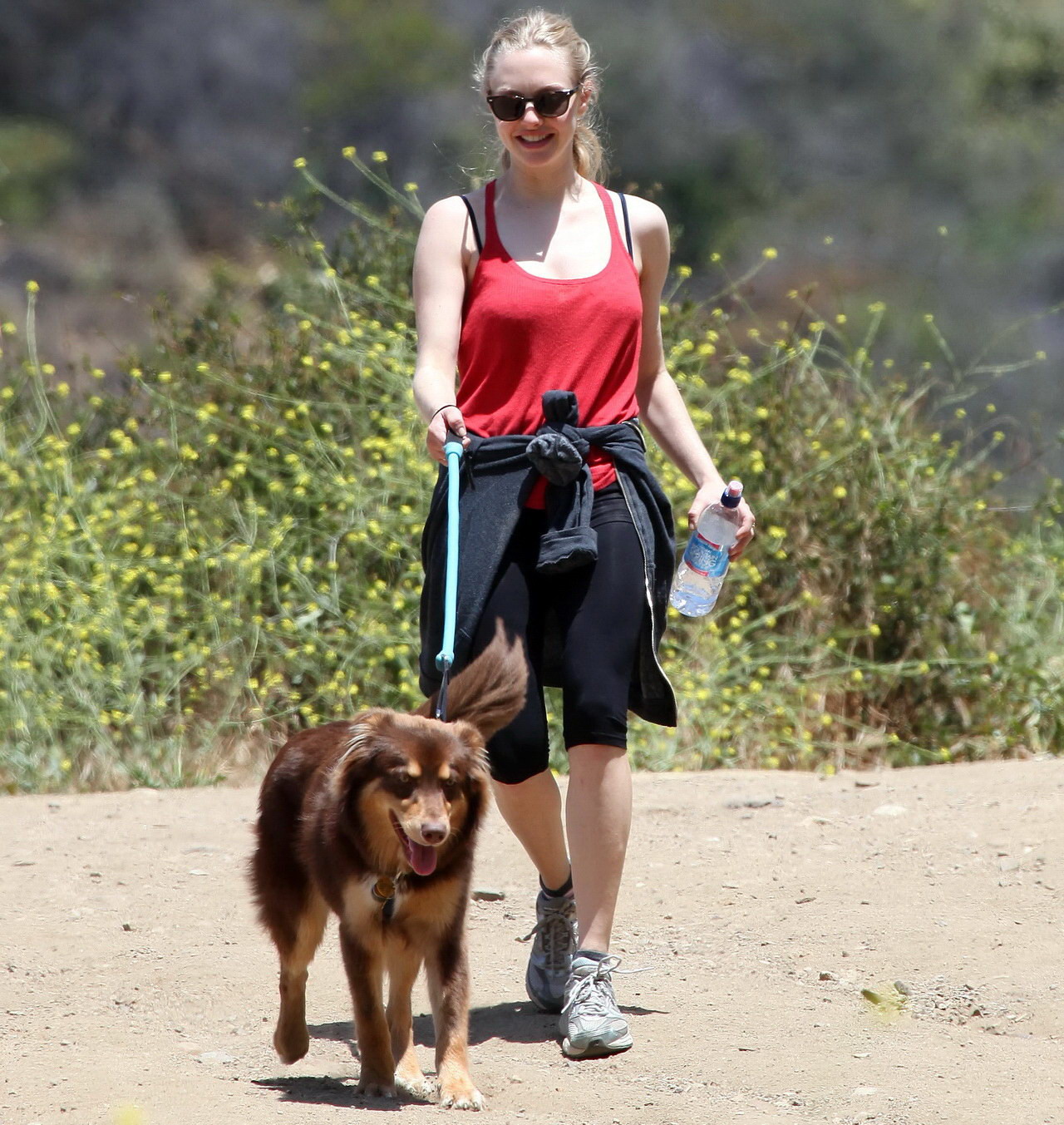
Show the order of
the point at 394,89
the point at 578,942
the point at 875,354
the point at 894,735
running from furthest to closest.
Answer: the point at 394,89, the point at 875,354, the point at 894,735, the point at 578,942

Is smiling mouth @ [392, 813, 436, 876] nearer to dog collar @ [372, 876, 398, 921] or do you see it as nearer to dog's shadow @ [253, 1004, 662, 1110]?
dog collar @ [372, 876, 398, 921]

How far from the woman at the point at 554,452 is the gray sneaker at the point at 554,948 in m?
0.19

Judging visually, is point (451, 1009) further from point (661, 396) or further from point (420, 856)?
point (661, 396)

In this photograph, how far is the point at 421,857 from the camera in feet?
10.4

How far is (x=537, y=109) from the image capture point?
11.6 ft

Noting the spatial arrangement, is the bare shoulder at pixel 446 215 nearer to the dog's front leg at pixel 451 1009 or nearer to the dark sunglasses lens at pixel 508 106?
the dark sunglasses lens at pixel 508 106

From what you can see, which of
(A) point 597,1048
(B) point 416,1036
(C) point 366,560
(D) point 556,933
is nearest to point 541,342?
(D) point 556,933

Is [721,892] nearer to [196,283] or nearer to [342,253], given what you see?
[342,253]

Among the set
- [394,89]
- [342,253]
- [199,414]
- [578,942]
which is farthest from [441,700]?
[394,89]

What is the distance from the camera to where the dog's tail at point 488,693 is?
3.31 metres

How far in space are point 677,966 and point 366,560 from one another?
10.0 ft

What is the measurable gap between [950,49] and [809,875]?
6900mm

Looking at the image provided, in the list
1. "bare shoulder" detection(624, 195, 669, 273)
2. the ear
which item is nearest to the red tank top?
"bare shoulder" detection(624, 195, 669, 273)

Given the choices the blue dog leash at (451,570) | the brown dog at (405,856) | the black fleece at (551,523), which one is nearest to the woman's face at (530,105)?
the black fleece at (551,523)
